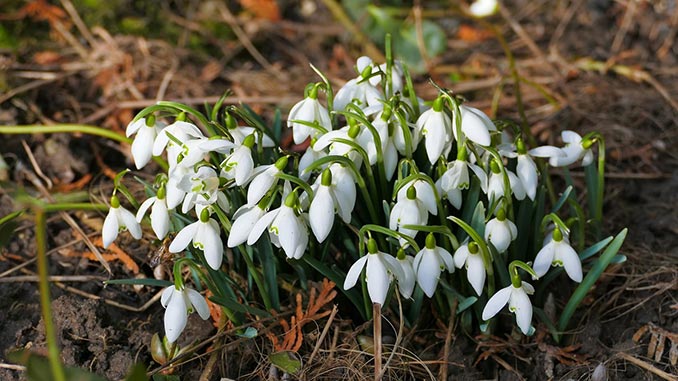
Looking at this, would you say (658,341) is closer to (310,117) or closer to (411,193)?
(411,193)

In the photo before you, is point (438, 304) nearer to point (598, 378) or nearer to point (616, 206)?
point (598, 378)

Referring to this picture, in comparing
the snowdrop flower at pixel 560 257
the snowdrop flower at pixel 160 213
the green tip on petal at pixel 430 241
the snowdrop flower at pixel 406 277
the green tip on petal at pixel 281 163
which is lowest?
the snowdrop flower at pixel 560 257

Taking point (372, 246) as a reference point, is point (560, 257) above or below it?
below

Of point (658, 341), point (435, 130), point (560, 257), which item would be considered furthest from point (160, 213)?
point (658, 341)

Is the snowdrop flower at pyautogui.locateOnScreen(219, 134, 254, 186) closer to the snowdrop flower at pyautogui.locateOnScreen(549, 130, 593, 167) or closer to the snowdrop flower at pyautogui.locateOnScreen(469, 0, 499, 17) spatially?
the snowdrop flower at pyautogui.locateOnScreen(549, 130, 593, 167)

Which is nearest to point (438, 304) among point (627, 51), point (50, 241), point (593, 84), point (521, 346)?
point (521, 346)

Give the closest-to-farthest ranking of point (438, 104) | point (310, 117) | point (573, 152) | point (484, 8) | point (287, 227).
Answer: point (287, 227) → point (438, 104) → point (310, 117) → point (573, 152) → point (484, 8)

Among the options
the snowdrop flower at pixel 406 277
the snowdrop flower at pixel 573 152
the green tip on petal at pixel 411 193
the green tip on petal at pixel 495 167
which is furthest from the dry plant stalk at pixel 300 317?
the snowdrop flower at pixel 573 152

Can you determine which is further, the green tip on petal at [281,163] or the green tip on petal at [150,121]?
the green tip on petal at [150,121]

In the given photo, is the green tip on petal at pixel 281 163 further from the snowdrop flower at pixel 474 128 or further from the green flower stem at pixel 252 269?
the snowdrop flower at pixel 474 128
